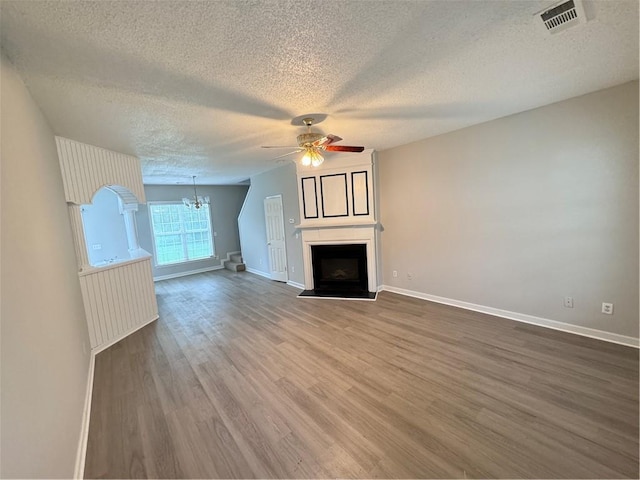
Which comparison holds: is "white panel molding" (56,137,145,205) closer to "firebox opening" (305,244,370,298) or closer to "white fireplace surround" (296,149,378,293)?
"white fireplace surround" (296,149,378,293)

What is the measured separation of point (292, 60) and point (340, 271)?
13.1 ft

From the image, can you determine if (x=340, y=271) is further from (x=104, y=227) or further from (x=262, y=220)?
(x=104, y=227)

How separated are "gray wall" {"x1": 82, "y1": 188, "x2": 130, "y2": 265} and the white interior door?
3.11m

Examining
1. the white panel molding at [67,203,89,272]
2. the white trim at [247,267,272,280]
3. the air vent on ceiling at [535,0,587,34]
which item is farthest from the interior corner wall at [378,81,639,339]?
the white panel molding at [67,203,89,272]

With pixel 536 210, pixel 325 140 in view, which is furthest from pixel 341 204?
pixel 536 210

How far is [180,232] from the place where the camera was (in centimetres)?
766

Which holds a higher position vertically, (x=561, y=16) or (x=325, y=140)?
(x=561, y=16)

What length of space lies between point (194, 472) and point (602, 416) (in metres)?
2.88

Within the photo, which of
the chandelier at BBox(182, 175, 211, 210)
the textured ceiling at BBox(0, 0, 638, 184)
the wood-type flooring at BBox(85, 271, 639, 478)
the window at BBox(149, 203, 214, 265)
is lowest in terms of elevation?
the wood-type flooring at BBox(85, 271, 639, 478)

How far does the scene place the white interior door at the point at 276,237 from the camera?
609 cm

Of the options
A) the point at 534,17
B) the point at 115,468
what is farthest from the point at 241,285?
the point at 534,17

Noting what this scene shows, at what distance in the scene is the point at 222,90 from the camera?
2146 mm

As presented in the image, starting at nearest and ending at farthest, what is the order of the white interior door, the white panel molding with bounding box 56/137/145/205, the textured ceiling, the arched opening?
the textured ceiling
the white panel molding with bounding box 56/137/145/205
the arched opening
the white interior door

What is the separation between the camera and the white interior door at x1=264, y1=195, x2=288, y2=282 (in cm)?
609
